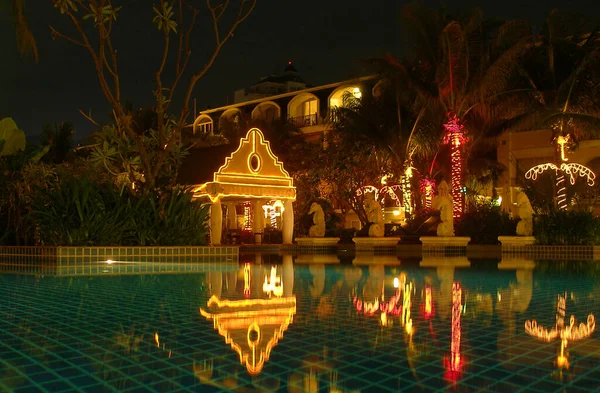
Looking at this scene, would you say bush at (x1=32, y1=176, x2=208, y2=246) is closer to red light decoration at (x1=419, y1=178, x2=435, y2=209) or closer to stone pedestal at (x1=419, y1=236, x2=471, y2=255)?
stone pedestal at (x1=419, y1=236, x2=471, y2=255)

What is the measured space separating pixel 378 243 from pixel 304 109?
62.2 feet

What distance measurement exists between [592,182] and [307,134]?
673 inches

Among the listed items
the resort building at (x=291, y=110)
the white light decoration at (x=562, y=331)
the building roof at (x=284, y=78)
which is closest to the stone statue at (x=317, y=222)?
the resort building at (x=291, y=110)

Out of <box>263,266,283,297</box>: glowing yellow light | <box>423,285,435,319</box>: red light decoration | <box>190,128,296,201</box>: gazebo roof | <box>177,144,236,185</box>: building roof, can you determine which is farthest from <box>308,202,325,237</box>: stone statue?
<box>423,285,435,319</box>: red light decoration

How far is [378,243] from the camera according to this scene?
20.4 m

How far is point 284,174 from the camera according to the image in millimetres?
22047

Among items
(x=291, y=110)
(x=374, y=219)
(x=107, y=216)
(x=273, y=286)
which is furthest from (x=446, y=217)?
(x=291, y=110)

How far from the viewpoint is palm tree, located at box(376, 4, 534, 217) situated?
21.2 metres

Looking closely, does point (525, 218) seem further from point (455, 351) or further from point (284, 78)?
point (284, 78)

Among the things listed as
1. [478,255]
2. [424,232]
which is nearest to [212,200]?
[424,232]

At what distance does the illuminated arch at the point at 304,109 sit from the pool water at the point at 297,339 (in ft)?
96.0

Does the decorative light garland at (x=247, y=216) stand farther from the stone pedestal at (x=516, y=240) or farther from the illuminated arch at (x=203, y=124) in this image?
the stone pedestal at (x=516, y=240)

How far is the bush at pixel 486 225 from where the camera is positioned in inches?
757

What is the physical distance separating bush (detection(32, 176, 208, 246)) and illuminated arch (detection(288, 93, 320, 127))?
24.7 metres
